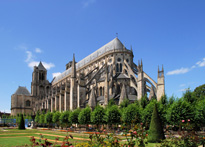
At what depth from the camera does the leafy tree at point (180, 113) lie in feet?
81.3

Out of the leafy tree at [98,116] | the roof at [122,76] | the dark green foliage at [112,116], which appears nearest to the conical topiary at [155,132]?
the dark green foliage at [112,116]

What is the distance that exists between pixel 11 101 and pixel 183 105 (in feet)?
270

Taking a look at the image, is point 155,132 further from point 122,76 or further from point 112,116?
point 122,76

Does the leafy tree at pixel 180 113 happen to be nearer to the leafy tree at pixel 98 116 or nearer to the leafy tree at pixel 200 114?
the leafy tree at pixel 200 114

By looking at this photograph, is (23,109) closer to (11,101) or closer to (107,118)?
(11,101)

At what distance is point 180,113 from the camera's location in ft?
81.3

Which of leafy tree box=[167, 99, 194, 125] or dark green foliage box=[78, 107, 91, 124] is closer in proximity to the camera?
leafy tree box=[167, 99, 194, 125]

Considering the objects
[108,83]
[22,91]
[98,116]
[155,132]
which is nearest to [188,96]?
[155,132]

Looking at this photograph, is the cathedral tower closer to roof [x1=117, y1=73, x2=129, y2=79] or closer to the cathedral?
the cathedral

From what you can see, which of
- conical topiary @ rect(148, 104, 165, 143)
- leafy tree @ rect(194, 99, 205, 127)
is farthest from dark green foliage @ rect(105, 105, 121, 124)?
conical topiary @ rect(148, 104, 165, 143)

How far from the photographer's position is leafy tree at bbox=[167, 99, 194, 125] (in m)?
24.8

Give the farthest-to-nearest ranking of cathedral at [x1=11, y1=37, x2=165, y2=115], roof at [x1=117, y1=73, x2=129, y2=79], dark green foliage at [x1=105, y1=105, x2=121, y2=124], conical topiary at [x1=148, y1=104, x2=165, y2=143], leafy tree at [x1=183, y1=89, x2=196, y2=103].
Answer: roof at [x1=117, y1=73, x2=129, y2=79] → cathedral at [x1=11, y1=37, x2=165, y2=115] → dark green foliage at [x1=105, y1=105, x2=121, y2=124] → leafy tree at [x1=183, y1=89, x2=196, y2=103] → conical topiary at [x1=148, y1=104, x2=165, y2=143]

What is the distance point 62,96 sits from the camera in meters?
58.8

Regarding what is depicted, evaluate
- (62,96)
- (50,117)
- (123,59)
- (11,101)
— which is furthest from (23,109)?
(123,59)
